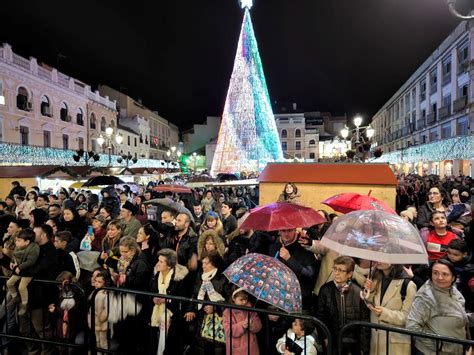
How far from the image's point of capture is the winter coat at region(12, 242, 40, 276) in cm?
432

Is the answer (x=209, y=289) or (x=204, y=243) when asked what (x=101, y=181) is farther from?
(x=209, y=289)

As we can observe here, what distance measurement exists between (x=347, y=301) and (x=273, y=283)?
2.78ft

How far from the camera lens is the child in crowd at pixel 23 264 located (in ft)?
13.9

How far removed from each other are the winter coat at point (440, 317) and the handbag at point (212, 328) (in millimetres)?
1924

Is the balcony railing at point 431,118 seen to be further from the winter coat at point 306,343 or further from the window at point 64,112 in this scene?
the window at point 64,112

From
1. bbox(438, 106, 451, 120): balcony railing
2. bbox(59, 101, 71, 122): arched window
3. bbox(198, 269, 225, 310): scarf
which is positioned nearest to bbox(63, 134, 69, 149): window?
bbox(59, 101, 71, 122): arched window

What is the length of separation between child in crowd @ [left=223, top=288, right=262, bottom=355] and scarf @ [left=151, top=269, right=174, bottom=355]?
2.91 ft

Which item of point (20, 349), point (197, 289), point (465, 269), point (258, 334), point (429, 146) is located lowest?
point (20, 349)

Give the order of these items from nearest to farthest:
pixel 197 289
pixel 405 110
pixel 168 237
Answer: pixel 197 289, pixel 168 237, pixel 405 110

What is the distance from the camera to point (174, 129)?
7369 cm

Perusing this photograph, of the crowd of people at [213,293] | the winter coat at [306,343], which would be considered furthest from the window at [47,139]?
the winter coat at [306,343]

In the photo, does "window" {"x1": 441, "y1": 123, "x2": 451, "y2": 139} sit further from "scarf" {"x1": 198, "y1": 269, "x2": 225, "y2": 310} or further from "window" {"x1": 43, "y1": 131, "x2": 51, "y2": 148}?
"window" {"x1": 43, "y1": 131, "x2": 51, "y2": 148}

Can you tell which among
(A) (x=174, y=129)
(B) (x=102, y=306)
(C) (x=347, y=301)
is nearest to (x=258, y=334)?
(C) (x=347, y=301)

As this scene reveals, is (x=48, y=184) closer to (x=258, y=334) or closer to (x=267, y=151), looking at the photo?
(x=267, y=151)
